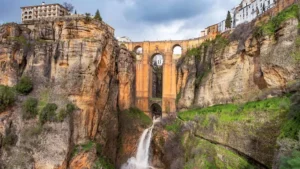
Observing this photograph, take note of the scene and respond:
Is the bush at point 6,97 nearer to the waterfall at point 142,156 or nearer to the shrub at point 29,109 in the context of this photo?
the shrub at point 29,109

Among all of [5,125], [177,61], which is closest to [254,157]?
[5,125]

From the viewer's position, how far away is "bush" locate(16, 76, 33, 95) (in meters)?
20.8

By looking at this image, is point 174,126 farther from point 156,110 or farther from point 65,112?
point 156,110

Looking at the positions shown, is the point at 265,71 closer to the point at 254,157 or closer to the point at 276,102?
the point at 276,102

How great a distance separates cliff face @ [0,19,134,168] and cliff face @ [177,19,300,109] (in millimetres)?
12261

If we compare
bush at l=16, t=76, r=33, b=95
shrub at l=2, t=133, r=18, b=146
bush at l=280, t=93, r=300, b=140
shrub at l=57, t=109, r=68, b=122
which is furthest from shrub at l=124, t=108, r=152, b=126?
bush at l=280, t=93, r=300, b=140

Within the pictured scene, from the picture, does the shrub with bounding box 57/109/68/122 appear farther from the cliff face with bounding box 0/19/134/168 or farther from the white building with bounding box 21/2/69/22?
the white building with bounding box 21/2/69/22

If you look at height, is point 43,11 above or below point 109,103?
above

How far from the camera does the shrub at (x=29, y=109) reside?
65.2 ft

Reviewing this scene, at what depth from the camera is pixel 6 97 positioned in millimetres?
19719

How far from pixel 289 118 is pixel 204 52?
21.9 metres

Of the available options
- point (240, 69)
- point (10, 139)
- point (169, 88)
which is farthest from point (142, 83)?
point (10, 139)

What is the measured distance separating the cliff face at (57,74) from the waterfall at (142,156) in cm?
610

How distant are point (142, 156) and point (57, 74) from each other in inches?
510
